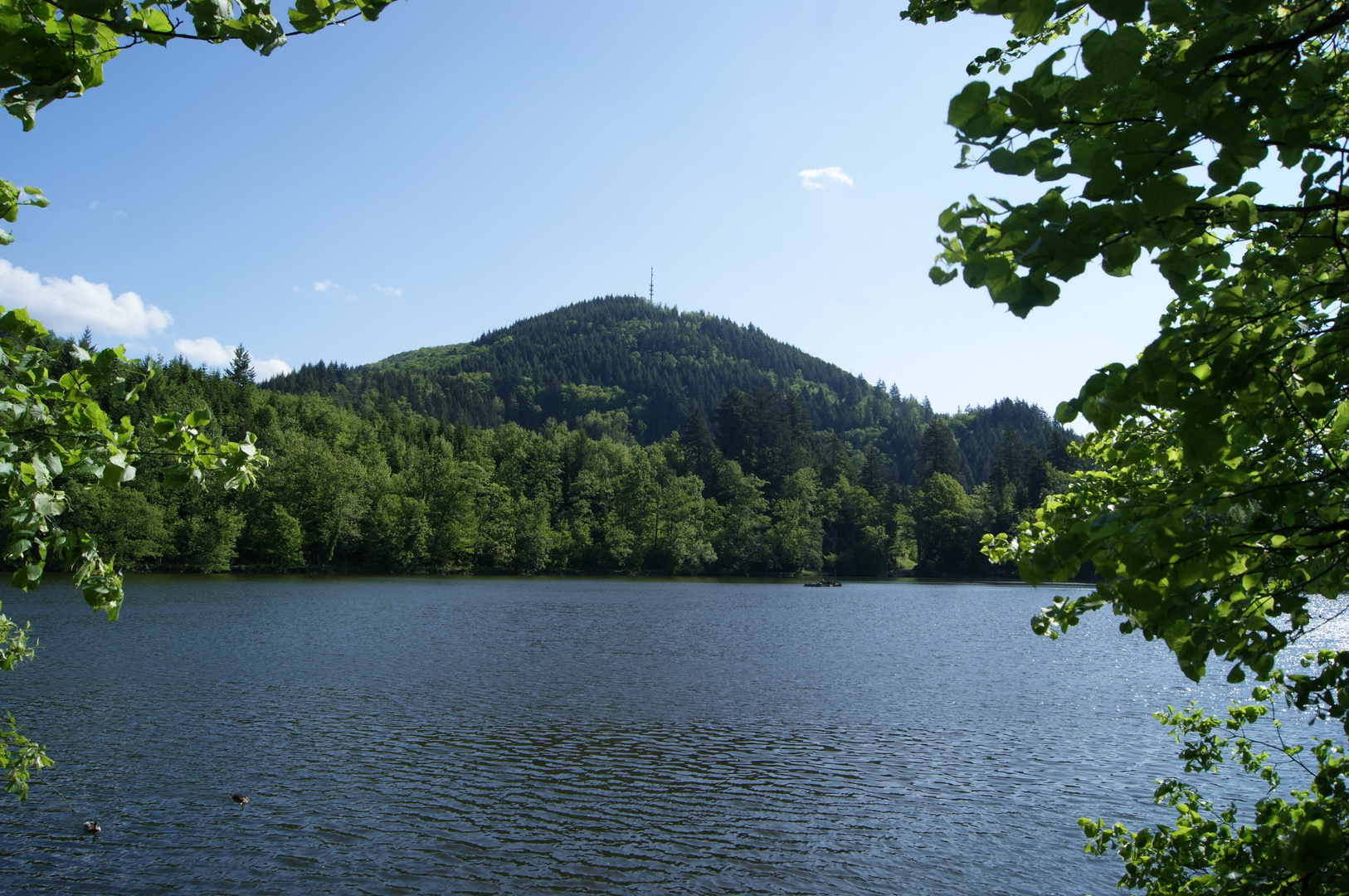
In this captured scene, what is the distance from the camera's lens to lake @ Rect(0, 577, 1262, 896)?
13.6 m

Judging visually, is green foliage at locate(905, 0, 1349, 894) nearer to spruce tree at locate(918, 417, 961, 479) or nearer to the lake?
the lake

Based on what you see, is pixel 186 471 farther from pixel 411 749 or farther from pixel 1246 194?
pixel 411 749

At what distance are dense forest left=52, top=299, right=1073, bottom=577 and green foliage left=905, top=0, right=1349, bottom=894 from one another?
3287 inches

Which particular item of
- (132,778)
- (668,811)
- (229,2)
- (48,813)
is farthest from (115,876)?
(229,2)

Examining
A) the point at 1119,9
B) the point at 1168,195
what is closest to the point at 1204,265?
the point at 1168,195

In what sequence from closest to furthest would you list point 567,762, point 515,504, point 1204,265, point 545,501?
point 1204,265, point 567,762, point 515,504, point 545,501

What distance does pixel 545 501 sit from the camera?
347ft

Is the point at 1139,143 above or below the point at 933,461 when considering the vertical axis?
below

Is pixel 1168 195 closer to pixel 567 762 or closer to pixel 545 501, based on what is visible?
pixel 567 762

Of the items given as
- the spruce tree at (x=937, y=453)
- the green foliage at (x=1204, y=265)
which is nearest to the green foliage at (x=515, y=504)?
the spruce tree at (x=937, y=453)

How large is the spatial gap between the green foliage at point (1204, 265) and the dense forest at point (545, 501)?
83486mm

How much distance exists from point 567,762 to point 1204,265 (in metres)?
18.9

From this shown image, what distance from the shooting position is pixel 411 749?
20047mm

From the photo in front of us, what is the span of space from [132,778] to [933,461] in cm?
13310
